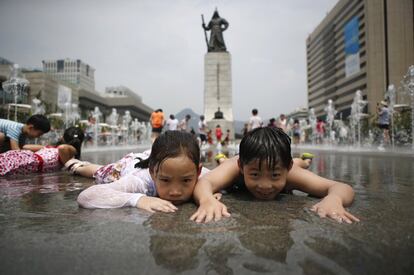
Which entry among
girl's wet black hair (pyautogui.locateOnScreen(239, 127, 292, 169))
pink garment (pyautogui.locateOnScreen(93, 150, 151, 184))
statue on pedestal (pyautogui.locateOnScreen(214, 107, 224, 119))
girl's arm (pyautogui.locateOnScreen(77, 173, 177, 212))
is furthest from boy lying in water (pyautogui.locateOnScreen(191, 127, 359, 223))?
statue on pedestal (pyautogui.locateOnScreen(214, 107, 224, 119))

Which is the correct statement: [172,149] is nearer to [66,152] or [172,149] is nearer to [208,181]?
[208,181]

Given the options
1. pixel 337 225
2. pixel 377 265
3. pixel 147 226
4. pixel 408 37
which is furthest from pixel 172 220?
pixel 408 37

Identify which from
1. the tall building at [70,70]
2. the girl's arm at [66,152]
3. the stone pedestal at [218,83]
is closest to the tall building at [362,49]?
the stone pedestal at [218,83]

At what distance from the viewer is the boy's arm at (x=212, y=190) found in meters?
1.53

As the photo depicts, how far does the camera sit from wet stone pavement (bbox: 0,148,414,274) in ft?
3.08

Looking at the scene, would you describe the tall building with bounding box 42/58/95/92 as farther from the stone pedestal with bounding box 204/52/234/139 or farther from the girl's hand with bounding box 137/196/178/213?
the girl's hand with bounding box 137/196/178/213

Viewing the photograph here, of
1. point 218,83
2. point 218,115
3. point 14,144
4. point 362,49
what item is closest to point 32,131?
point 14,144

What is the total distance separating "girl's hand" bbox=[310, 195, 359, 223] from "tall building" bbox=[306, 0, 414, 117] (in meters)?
45.9

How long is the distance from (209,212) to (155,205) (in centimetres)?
34

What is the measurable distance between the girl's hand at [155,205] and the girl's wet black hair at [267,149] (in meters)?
0.52

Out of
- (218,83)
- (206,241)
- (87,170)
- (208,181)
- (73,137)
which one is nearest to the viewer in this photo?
(206,241)

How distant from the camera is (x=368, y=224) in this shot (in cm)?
139

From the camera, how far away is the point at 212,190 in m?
2.03

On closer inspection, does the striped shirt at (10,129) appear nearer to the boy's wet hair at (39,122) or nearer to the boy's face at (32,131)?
the boy's face at (32,131)
